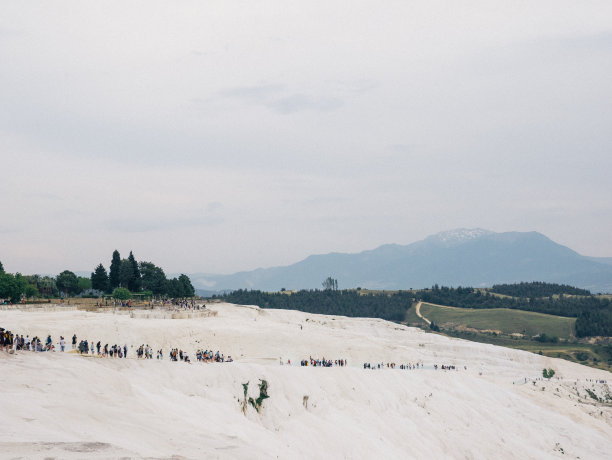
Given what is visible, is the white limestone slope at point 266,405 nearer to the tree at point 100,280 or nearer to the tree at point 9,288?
the tree at point 9,288

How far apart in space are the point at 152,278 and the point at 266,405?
98216 millimetres

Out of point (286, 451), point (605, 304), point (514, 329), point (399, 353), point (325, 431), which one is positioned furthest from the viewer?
point (605, 304)

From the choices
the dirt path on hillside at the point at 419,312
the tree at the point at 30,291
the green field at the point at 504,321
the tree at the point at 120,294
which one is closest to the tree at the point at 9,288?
the tree at the point at 30,291

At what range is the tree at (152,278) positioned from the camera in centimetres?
12619

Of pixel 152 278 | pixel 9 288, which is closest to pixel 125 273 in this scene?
pixel 152 278

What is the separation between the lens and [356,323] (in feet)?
397

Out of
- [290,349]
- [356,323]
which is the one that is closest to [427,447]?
[290,349]

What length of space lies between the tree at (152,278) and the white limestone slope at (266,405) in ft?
165

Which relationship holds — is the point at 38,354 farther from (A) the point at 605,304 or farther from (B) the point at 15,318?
(A) the point at 605,304

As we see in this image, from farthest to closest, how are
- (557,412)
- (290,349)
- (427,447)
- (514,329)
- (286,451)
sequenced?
(514,329)
(290,349)
(557,412)
(427,447)
(286,451)

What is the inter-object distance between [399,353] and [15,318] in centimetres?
4779

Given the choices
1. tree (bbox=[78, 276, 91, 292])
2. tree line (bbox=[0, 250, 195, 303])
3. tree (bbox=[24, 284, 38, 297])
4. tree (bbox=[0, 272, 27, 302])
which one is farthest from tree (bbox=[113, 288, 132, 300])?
tree (bbox=[78, 276, 91, 292])

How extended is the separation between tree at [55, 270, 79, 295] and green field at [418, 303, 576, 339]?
333 feet

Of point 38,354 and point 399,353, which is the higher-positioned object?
point 38,354
